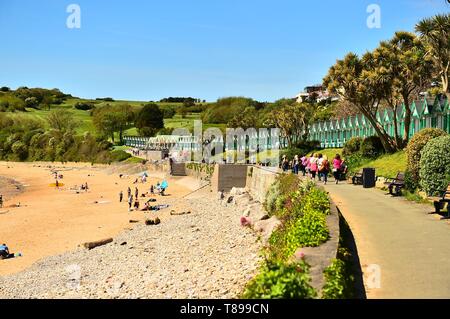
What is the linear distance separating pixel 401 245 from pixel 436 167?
6692 millimetres

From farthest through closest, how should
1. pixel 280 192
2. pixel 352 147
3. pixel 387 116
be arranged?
pixel 387 116
pixel 352 147
pixel 280 192

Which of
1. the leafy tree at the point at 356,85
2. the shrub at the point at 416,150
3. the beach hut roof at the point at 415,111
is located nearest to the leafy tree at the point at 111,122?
the leafy tree at the point at 356,85

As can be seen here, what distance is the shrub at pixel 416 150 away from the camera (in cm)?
1828

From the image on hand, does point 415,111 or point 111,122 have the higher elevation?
point 111,122

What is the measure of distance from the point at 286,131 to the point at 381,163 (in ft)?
123

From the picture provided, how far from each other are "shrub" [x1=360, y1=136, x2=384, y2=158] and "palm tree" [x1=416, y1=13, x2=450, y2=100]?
398 inches

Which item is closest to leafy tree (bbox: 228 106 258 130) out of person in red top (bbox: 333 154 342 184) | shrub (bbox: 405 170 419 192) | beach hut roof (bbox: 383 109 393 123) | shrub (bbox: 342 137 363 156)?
beach hut roof (bbox: 383 109 393 123)

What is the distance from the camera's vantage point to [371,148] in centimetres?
3453

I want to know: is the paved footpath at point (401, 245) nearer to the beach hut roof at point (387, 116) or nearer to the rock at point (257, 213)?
the rock at point (257, 213)

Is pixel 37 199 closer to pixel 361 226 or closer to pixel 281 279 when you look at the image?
pixel 361 226

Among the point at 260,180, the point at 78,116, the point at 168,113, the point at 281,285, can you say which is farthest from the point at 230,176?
the point at 78,116

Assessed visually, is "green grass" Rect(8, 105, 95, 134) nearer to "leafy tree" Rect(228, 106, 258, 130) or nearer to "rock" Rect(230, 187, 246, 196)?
"leafy tree" Rect(228, 106, 258, 130)

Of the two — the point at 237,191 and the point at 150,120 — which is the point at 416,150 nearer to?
the point at 237,191

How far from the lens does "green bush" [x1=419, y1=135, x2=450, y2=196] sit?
52.3ft
